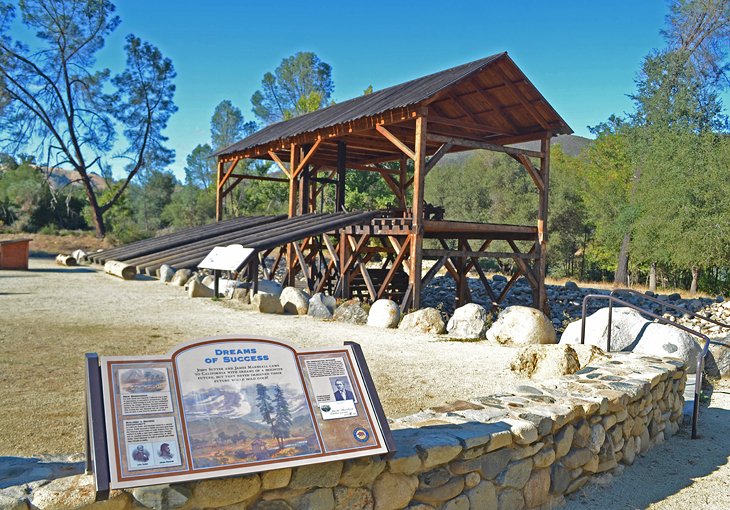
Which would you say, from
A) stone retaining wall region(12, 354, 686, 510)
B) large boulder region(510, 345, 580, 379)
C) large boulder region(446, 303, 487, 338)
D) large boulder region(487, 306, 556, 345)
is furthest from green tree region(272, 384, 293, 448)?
large boulder region(446, 303, 487, 338)

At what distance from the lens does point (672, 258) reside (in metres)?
25.4

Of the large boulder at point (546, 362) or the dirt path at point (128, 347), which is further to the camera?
the large boulder at point (546, 362)

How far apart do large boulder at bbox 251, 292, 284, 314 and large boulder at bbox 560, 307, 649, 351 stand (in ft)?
20.6

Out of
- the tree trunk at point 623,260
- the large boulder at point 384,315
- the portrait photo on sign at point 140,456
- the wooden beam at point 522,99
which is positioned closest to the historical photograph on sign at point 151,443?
the portrait photo on sign at point 140,456

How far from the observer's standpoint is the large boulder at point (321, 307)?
1252 cm

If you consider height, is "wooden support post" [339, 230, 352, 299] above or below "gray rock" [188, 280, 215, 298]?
above

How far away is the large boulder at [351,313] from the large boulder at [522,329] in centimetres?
269

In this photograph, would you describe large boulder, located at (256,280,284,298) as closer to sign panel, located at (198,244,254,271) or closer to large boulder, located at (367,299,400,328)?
large boulder, located at (367,299,400,328)

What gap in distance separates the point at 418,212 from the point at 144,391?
10107 millimetres

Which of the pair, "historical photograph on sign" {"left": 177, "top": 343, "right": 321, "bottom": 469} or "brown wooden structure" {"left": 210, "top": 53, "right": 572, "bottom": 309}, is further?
"brown wooden structure" {"left": 210, "top": 53, "right": 572, "bottom": 309}

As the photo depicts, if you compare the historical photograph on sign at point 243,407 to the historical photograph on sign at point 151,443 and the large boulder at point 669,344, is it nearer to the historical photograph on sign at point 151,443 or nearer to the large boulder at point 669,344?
the historical photograph on sign at point 151,443

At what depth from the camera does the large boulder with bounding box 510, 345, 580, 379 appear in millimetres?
6742

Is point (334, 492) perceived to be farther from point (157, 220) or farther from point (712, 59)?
point (157, 220)

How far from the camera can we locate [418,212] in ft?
40.6
